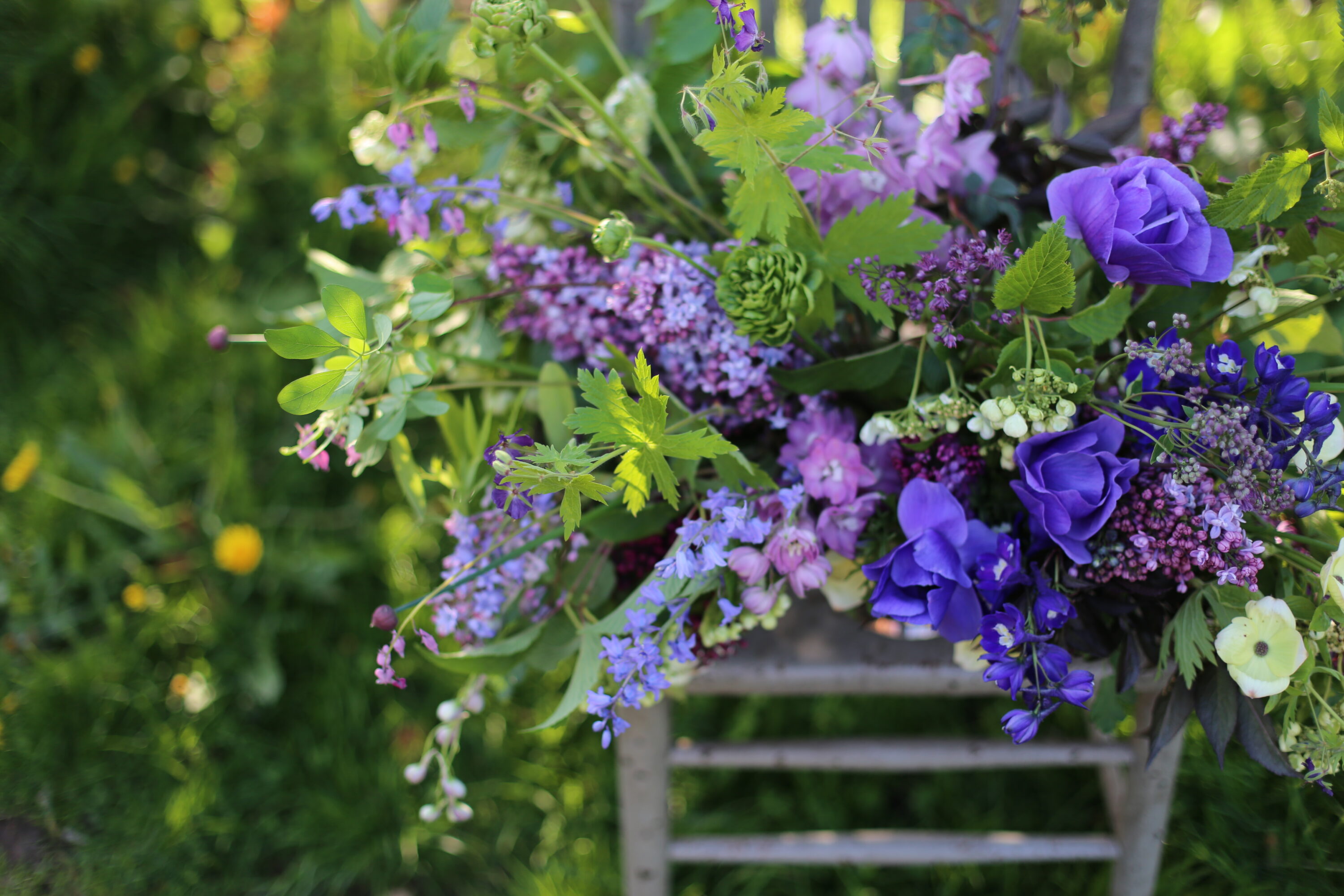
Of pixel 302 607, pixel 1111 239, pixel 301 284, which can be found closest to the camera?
pixel 1111 239

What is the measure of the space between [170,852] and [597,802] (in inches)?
28.5

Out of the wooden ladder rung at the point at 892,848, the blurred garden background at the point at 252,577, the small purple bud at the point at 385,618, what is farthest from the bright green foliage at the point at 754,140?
the wooden ladder rung at the point at 892,848

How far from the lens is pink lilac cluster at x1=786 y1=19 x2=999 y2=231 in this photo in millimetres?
794

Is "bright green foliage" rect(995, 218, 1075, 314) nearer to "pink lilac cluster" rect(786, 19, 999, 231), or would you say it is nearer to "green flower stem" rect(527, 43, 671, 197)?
"pink lilac cluster" rect(786, 19, 999, 231)

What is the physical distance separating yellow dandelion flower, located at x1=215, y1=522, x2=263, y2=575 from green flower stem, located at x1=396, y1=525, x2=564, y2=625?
963 mm

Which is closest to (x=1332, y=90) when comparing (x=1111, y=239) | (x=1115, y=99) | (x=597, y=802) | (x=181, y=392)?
(x=1115, y=99)

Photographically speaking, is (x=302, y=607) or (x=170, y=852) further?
(x=302, y=607)

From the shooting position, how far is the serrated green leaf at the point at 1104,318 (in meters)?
0.71

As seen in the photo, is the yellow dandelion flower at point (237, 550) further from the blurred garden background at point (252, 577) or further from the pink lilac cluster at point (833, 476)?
the pink lilac cluster at point (833, 476)

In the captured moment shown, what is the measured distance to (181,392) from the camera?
1737 mm

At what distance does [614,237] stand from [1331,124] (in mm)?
572

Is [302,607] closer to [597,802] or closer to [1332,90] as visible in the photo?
[597,802]

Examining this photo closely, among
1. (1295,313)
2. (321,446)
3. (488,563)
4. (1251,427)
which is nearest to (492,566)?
(488,563)

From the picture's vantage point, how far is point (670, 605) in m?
0.77
